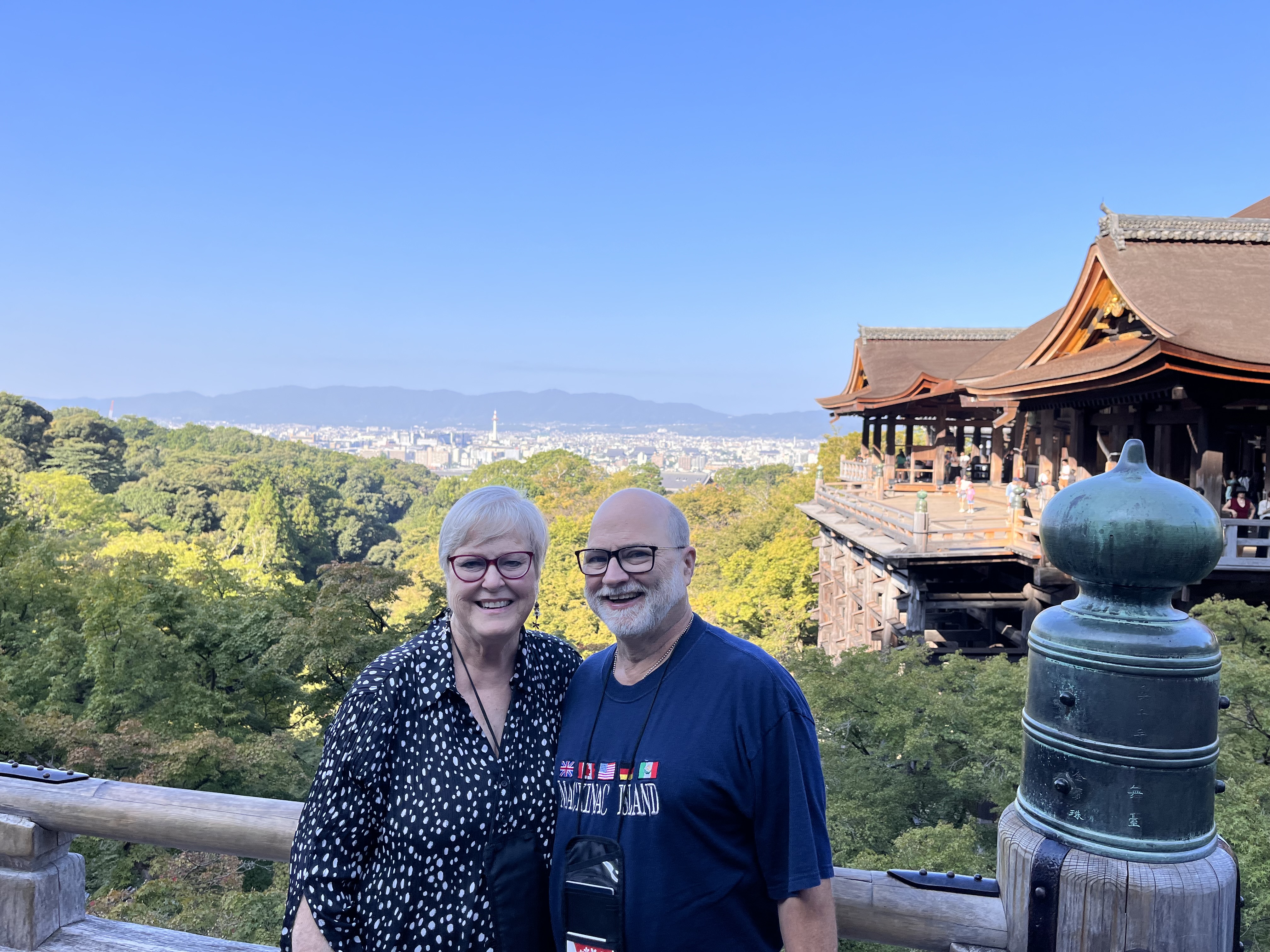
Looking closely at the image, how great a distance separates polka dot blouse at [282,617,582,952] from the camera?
5.91 feet

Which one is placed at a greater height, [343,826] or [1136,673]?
[1136,673]

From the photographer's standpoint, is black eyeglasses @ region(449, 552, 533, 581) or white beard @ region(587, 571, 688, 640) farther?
black eyeglasses @ region(449, 552, 533, 581)

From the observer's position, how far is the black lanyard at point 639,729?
169cm

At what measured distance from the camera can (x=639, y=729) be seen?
68.5 inches

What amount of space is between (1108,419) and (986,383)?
1.90 metres

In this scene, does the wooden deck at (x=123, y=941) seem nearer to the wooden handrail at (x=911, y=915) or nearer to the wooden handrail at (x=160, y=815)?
the wooden handrail at (x=160, y=815)

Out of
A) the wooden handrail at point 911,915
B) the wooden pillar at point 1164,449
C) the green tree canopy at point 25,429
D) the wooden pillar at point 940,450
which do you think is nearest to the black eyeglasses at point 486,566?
the wooden handrail at point 911,915

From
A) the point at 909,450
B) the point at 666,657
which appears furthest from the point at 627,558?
the point at 909,450

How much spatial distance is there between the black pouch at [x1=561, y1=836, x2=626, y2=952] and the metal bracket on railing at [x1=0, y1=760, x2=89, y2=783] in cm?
177

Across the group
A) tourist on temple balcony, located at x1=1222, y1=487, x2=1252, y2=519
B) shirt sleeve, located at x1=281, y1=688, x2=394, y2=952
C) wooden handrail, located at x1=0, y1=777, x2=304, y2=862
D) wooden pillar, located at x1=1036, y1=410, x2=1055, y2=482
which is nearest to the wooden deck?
wooden handrail, located at x1=0, y1=777, x2=304, y2=862

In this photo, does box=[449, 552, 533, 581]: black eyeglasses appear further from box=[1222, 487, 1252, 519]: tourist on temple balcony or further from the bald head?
box=[1222, 487, 1252, 519]: tourist on temple balcony

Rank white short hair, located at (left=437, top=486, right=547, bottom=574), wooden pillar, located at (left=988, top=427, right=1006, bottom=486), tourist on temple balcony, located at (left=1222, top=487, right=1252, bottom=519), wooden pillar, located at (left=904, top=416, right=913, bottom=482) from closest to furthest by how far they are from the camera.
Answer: white short hair, located at (left=437, top=486, right=547, bottom=574)
tourist on temple balcony, located at (left=1222, top=487, right=1252, bottom=519)
wooden pillar, located at (left=988, top=427, right=1006, bottom=486)
wooden pillar, located at (left=904, top=416, right=913, bottom=482)

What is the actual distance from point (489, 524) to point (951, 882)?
4.32ft

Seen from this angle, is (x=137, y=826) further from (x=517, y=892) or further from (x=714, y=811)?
(x=714, y=811)
